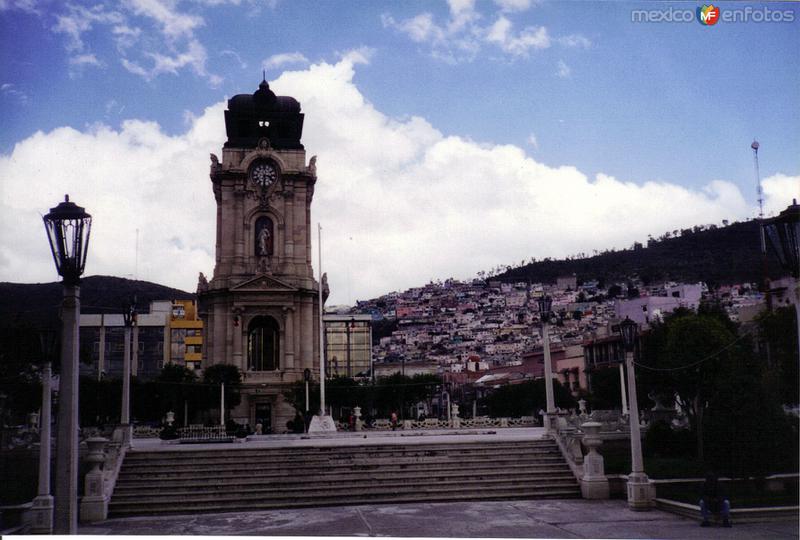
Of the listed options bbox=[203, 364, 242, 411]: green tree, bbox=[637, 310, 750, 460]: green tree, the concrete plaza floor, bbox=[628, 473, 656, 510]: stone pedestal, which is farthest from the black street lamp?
bbox=[203, 364, 242, 411]: green tree

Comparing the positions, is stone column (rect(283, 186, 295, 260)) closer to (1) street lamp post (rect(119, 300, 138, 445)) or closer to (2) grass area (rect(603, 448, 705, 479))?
(1) street lamp post (rect(119, 300, 138, 445))

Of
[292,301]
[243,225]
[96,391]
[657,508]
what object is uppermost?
[243,225]

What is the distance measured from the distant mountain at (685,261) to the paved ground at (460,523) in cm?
2953

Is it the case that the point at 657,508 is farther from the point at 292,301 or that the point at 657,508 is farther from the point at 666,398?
the point at 292,301

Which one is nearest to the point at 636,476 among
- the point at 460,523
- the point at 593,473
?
the point at 593,473

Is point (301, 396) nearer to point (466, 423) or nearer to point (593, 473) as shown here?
point (466, 423)

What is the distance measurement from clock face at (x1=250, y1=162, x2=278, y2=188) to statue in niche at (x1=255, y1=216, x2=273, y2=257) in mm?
2350

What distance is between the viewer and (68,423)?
9539 millimetres

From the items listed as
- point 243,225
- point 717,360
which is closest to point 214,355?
point 243,225

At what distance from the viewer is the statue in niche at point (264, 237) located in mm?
50531

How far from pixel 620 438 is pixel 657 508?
26.4 feet

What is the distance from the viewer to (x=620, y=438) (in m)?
24.5

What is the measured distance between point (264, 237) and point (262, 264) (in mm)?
1911

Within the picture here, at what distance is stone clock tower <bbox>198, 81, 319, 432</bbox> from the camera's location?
4862 cm
